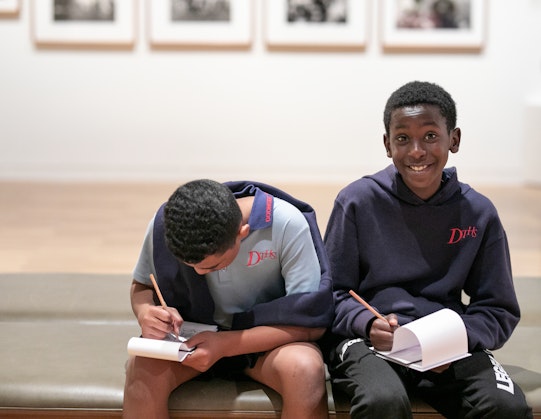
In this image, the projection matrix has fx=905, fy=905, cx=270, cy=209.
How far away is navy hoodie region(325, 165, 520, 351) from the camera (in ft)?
8.46

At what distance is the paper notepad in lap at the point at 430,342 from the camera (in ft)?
7.50

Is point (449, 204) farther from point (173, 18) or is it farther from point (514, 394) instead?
point (173, 18)

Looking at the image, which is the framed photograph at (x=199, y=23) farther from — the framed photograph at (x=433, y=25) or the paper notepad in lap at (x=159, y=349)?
the paper notepad in lap at (x=159, y=349)

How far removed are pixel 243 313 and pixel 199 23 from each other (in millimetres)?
5595

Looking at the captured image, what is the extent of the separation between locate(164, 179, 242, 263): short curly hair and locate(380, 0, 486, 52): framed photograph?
571 cm

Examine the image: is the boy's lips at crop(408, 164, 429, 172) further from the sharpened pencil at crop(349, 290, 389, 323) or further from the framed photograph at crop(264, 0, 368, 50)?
the framed photograph at crop(264, 0, 368, 50)

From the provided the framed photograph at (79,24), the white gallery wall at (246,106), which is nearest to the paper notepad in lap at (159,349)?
the white gallery wall at (246,106)

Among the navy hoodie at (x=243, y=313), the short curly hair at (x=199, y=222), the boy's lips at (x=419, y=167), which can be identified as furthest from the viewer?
the boy's lips at (x=419, y=167)

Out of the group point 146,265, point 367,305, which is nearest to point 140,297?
point 146,265

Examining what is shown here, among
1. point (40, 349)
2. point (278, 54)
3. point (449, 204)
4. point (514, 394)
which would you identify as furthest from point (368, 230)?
point (278, 54)

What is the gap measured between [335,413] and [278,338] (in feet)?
0.84

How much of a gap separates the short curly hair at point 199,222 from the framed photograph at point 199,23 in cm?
561

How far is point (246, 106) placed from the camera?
25.7 ft

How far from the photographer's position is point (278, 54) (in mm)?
7746
